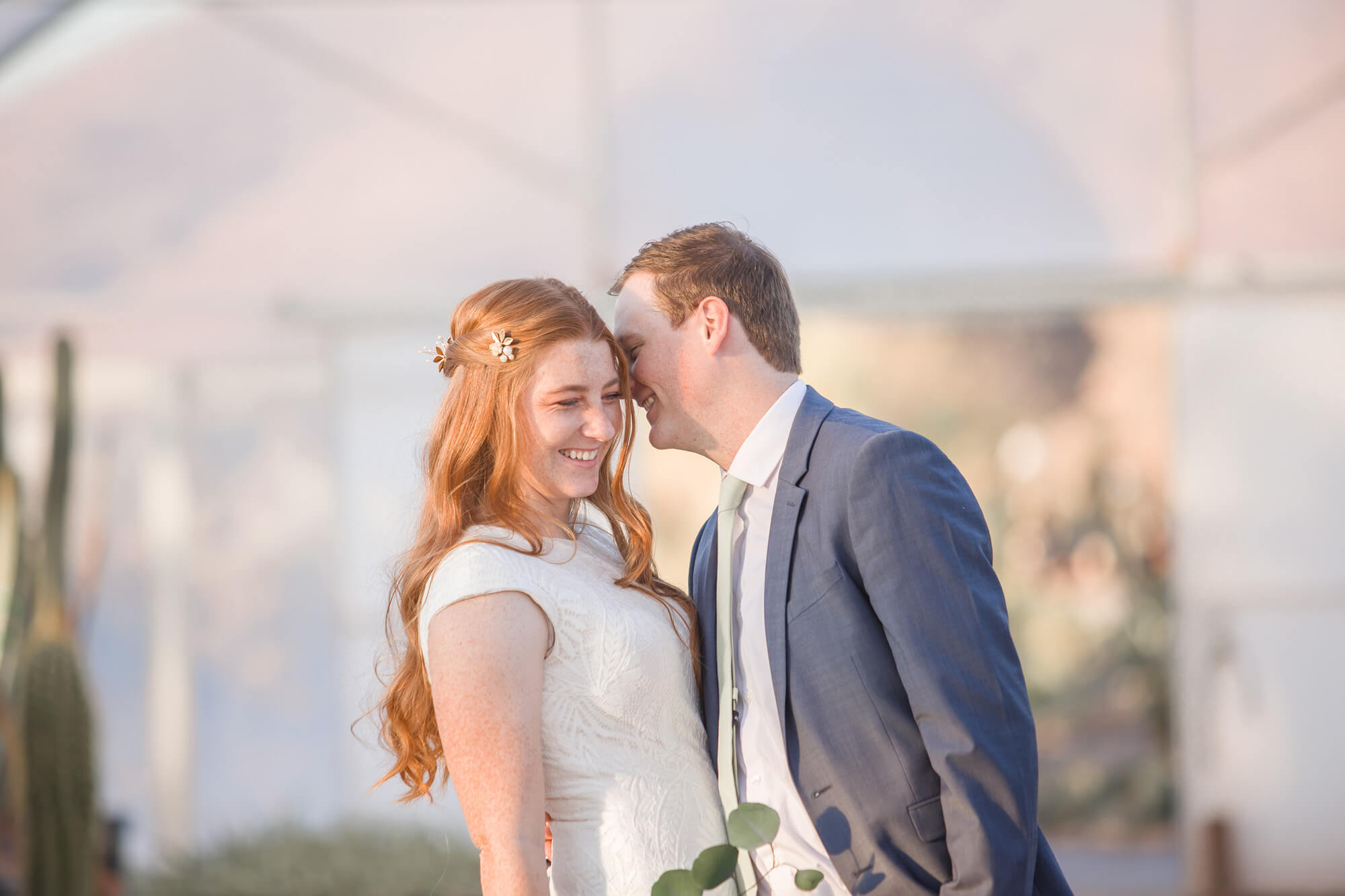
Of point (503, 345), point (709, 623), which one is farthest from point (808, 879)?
point (503, 345)

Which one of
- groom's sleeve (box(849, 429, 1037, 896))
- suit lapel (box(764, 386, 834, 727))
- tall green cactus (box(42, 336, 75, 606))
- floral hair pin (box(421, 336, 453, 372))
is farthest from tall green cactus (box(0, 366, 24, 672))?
groom's sleeve (box(849, 429, 1037, 896))

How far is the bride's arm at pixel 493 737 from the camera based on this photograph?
160 centimetres

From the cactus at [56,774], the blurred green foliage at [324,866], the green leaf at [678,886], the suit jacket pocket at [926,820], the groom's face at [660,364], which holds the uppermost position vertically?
the groom's face at [660,364]

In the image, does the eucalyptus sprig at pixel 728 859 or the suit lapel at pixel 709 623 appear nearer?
the eucalyptus sprig at pixel 728 859

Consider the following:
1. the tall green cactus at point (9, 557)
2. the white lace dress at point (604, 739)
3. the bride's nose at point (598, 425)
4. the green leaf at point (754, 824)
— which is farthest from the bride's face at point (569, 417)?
the tall green cactus at point (9, 557)

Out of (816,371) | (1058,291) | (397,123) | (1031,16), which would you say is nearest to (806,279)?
(1058,291)

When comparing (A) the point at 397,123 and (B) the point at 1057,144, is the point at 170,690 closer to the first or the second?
(A) the point at 397,123

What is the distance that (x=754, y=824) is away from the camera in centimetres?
140

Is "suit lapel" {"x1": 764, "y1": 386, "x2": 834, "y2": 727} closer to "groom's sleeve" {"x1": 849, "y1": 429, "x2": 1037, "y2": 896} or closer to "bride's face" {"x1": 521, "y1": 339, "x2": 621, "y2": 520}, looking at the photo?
"groom's sleeve" {"x1": 849, "y1": 429, "x2": 1037, "y2": 896}

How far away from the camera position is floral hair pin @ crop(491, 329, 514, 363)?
1.84m

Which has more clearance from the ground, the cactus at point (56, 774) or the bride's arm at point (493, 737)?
the bride's arm at point (493, 737)

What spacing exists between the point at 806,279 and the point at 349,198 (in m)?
2.01

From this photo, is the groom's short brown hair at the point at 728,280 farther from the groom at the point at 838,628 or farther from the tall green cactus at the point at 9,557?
the tall green cactus at the point at 9,557

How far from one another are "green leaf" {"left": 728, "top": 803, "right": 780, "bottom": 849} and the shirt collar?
66 cm
